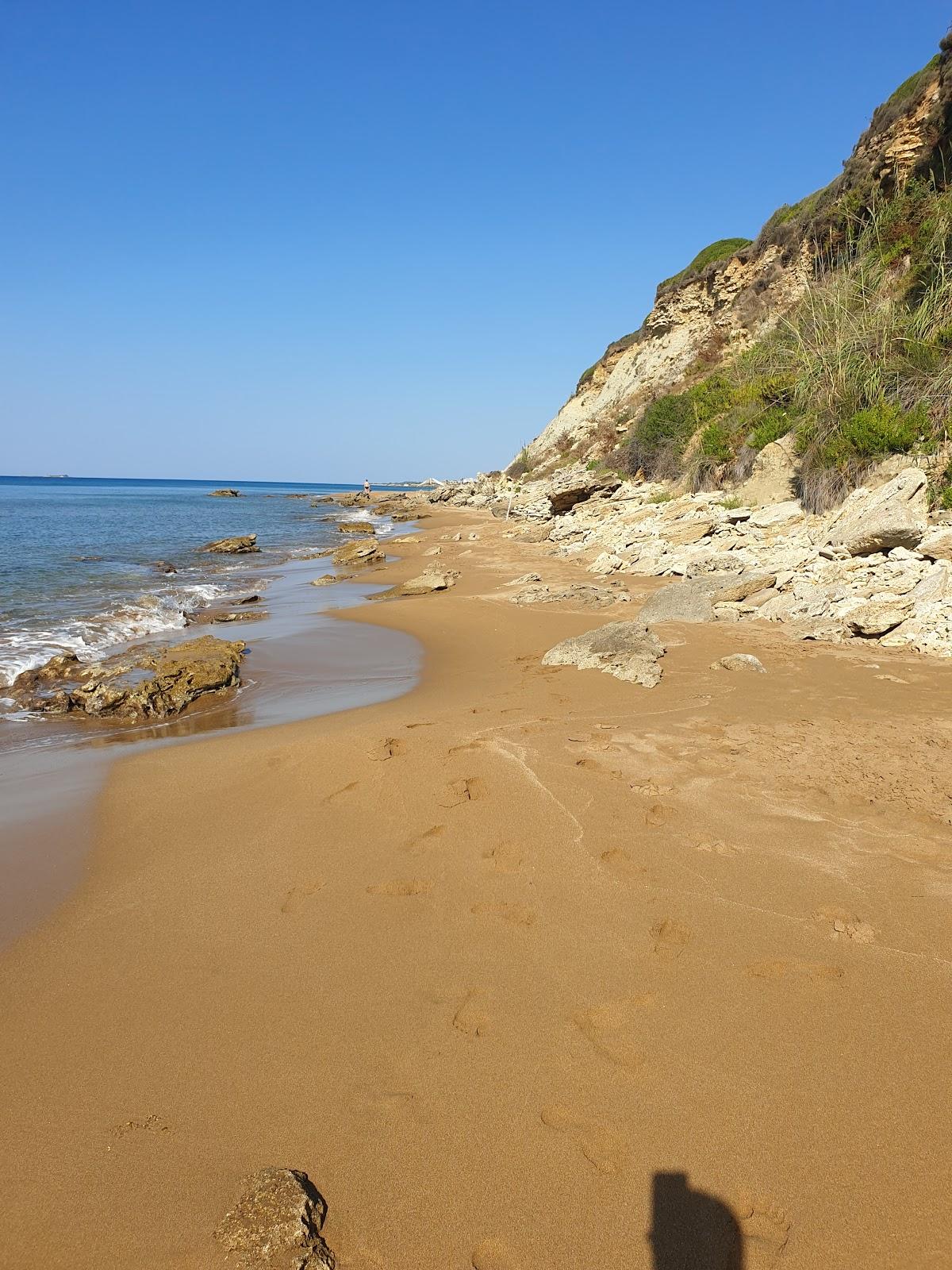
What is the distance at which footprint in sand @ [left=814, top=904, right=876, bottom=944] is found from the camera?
2.95 m

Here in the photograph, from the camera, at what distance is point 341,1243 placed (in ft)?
6.17

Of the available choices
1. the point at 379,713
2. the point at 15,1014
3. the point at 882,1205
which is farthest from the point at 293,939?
the point at 379,713

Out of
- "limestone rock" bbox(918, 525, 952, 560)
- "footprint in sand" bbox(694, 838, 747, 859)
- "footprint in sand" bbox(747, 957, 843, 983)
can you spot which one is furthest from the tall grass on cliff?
"footprint in sand" bbox(747, 957, 843, 983)

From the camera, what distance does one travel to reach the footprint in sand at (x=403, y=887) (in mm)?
3469

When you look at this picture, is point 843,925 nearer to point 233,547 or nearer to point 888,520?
point 888,520

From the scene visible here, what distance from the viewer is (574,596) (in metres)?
11.3

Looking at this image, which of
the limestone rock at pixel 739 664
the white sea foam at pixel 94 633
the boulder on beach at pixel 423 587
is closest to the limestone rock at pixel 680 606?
the limestone rock at pixel 739 664

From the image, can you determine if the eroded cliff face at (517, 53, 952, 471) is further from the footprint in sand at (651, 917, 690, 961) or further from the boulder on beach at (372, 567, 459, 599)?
the footprint in sand at (651, 917, 690, 961)

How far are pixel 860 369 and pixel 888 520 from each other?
5049mm

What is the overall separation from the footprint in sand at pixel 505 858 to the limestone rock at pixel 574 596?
24.3 ft

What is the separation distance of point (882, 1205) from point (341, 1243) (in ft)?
5.11

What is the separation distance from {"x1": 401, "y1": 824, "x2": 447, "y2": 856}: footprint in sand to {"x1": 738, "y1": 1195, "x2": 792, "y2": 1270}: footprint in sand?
87.3 inches

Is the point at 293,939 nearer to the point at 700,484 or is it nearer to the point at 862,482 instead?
the point at 862,482

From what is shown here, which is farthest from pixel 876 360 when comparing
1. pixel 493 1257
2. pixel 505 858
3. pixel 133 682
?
pixel 493 1257
